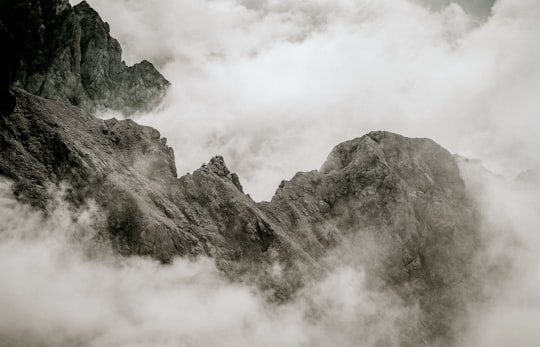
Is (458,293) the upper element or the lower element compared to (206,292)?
upper

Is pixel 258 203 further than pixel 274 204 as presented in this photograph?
No

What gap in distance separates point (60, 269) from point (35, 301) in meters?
9.08

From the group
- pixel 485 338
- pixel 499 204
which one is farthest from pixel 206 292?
pixel 499 204

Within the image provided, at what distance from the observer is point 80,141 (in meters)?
129

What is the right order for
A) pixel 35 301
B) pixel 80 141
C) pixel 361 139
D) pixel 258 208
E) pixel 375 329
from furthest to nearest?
1. pixel 361 139
2. pixel 258 208
3. pixel 375 329
4. pixel 80 141
5. pixel 35 301

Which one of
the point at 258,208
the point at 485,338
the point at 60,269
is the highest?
the point at 258,208

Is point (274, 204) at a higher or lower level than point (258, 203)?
higher

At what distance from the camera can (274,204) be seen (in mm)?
161500

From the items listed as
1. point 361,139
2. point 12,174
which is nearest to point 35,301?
point 12,174

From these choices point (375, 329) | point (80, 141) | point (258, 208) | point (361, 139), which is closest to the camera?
point (80, 141)

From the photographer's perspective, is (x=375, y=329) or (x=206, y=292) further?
(x=375, y=329)

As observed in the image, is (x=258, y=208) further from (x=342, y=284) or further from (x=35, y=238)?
(x=35, y=238)

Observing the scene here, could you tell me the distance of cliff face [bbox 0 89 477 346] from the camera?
121m

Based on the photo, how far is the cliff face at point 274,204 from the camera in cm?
12088
